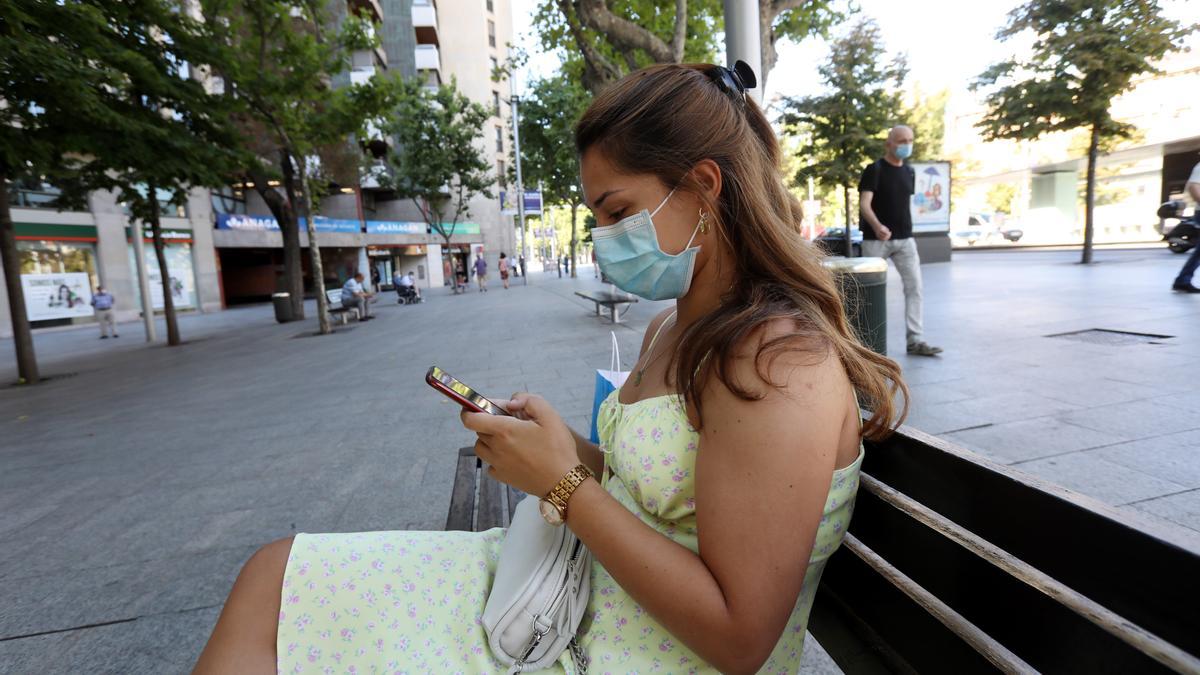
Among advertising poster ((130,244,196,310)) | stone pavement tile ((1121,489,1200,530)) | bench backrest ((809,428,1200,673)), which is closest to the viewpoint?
bench backrest ((809,428,1200,673))

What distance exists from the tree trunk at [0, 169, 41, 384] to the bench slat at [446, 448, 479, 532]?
10.0m

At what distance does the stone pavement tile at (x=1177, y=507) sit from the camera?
102 inches

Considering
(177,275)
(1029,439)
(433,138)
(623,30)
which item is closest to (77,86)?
(623,30)

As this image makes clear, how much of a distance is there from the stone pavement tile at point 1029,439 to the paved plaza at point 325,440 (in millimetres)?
16

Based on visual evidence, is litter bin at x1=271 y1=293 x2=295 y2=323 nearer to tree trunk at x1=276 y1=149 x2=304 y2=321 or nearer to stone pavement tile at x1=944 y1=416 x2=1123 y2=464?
tree trunk at x1=276 y1=149 x2=304 y2=321

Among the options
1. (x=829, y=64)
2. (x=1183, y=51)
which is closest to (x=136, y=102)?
(x=829, y=64)

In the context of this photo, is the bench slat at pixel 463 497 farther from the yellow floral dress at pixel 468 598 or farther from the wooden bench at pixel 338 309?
the wooden bench at pixel 338 309

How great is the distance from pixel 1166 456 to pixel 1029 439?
0.59 metres

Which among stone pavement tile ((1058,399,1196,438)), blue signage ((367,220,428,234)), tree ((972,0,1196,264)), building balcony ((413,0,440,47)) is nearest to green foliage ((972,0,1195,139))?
tree ((972,0,1196,264))

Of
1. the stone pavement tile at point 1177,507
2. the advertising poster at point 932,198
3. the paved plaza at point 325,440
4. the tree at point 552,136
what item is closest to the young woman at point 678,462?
the paved plaza at point 325,440

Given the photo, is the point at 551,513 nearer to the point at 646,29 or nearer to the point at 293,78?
the point at 646,29

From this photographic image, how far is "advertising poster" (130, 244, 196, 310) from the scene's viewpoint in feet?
74.1

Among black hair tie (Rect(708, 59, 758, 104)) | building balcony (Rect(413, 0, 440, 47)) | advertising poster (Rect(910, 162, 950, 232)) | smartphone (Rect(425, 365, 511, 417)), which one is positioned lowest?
smartphone (Rect(425, 365, 511, 417))

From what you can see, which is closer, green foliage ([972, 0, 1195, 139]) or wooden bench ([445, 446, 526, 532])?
wooden bench ([445, 446, 526, 532])
